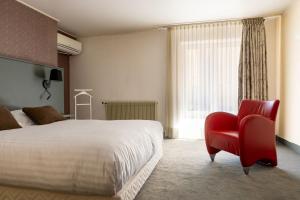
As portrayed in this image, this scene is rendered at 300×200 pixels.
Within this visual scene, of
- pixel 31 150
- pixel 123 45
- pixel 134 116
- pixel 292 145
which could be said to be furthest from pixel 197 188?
pixel 123 45

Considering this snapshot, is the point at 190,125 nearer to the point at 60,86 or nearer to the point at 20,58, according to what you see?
the point at 60,86

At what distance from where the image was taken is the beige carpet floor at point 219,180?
199 centimetres

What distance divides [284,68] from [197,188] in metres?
3.15

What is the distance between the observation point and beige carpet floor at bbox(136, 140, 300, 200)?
1.99 metres

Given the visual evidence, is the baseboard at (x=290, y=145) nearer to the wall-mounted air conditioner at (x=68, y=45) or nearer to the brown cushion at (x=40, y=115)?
the brown cushion at (x=40, y=115)

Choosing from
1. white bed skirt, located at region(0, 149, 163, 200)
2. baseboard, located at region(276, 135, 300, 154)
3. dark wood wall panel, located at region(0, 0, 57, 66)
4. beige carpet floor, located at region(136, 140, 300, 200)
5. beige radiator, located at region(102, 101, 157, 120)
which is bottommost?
beige carpet floor, located at region(136, 140, 300, 200)

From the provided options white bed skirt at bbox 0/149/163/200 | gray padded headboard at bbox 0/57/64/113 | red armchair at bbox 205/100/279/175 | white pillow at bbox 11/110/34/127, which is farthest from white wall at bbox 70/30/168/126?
white bed skirt at bbox 0/149/163/200

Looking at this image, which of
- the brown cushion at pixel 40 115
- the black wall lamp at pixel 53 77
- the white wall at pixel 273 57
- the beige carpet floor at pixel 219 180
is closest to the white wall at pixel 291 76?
the white wall at pixel 273 57

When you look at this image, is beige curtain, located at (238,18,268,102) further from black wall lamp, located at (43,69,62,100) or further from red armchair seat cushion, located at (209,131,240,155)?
black wall lamp, located at (43,69,62,100)

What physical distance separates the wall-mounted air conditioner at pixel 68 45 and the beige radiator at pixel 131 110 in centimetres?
142

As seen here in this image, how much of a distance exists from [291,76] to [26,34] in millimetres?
4457

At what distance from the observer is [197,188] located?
2.14 m

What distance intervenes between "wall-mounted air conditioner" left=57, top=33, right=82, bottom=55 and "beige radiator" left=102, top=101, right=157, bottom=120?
1416mm

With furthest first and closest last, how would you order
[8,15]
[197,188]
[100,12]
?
1. [100,12]
2. [8,15]
3. [197,188]
